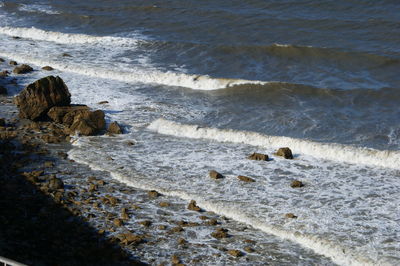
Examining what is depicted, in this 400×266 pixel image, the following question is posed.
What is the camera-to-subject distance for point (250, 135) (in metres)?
16.4

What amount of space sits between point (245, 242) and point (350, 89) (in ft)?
33.2

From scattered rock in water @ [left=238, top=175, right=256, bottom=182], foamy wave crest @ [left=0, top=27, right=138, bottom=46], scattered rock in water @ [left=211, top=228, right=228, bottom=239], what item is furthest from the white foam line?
foamy wave crest @ [left=0, top=27, right=138, bottom=46]

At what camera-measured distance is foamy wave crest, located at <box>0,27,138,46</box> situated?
26297 millimetres

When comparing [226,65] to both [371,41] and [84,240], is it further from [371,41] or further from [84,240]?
[84,240]

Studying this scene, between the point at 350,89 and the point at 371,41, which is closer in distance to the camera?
the point at 350,89

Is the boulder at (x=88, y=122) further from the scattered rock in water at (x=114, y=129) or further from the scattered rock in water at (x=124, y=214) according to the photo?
the scattered rock in water at (x=124, y=214)

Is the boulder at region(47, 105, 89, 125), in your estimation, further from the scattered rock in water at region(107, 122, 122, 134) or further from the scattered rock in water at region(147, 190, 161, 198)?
the scattered rock in water at region(147, 190, 161, 198)

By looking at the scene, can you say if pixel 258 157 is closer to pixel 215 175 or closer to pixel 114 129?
pixel 215 175

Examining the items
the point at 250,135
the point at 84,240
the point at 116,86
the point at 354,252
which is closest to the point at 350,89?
the point at 250,135

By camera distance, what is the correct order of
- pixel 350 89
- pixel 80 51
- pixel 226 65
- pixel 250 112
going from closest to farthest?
pixel 250 112
pixel 350 89
pixel 226 65
pixel 80 51

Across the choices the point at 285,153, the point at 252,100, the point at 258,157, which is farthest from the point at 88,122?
the point at 252,100

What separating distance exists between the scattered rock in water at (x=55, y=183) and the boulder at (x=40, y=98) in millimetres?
4055

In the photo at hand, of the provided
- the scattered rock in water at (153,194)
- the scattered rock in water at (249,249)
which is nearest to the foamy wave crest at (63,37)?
the scattered rock in water at (153,194)

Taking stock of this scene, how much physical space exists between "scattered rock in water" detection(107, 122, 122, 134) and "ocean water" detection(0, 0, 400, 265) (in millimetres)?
309
